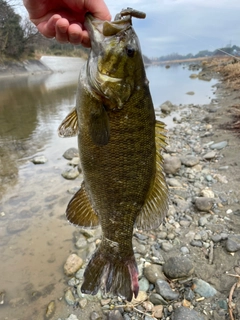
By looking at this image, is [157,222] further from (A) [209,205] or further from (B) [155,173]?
(A) [209,205]

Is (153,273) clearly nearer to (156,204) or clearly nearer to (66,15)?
(156,204)

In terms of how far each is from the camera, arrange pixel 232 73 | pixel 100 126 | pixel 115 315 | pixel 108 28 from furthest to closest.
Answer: pixel 232 73 → pixel 115 315 → pixel 100 126 → pixel 108 28

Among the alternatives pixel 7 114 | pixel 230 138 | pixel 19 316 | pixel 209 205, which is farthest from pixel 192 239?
pixel 7 114

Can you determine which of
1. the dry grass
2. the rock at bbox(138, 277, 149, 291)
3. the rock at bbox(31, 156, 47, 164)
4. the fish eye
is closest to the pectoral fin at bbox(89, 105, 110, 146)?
the fish eye

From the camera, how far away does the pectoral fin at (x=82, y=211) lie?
7.80 ft

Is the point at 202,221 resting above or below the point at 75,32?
below

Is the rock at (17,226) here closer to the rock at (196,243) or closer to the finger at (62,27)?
the rock at (196,243)

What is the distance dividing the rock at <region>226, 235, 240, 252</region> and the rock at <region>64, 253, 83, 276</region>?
6.72ft

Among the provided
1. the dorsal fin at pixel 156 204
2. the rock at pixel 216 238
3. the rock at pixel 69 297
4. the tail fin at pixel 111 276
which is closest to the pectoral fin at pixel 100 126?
the dorsal fin at pixel 156 204

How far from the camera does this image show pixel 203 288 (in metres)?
3.28

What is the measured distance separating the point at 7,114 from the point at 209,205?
479 inches

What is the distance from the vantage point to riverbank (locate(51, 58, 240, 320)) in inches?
123

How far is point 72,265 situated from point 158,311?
4.32ft

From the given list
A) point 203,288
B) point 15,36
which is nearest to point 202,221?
point 203,288
